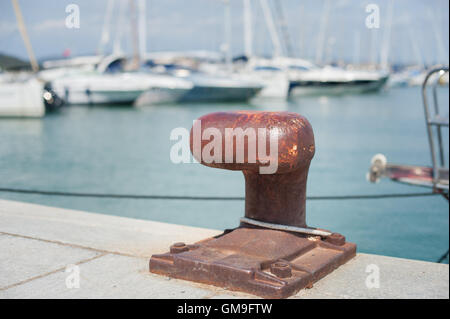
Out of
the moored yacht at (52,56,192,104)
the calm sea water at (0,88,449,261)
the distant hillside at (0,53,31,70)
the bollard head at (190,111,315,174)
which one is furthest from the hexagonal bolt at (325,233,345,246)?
the distant hillside at (0,53,31,70)

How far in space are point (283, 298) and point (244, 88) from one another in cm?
3025

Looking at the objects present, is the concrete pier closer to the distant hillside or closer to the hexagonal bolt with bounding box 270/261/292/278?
the hexagonal bolt with bounding box 270/261/292/278

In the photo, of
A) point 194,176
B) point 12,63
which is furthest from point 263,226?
point 12,63

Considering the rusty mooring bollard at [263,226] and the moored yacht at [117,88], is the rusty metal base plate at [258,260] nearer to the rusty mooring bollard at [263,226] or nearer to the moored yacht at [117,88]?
the rusty mooring bollard at [263,226]

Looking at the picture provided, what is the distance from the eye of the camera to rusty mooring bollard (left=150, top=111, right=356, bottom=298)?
2.34 meters

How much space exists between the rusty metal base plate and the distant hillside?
132 feet

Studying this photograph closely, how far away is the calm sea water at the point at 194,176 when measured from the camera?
7.90m

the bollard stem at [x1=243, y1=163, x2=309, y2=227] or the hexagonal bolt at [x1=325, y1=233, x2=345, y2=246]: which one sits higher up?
the bollard stem at [x1=243, y1=163, x2=309, y2=227]

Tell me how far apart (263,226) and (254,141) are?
19.4 inches

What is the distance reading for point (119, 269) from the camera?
103 inches

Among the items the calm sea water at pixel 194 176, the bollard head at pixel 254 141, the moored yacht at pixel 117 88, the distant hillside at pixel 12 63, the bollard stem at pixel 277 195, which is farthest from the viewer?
the distant hillside at pixel 12 63

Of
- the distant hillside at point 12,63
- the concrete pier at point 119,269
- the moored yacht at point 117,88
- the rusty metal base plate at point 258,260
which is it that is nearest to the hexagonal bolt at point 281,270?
the rusty metal base plate at point 258,260

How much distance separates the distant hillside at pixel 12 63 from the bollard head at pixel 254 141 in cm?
4014
